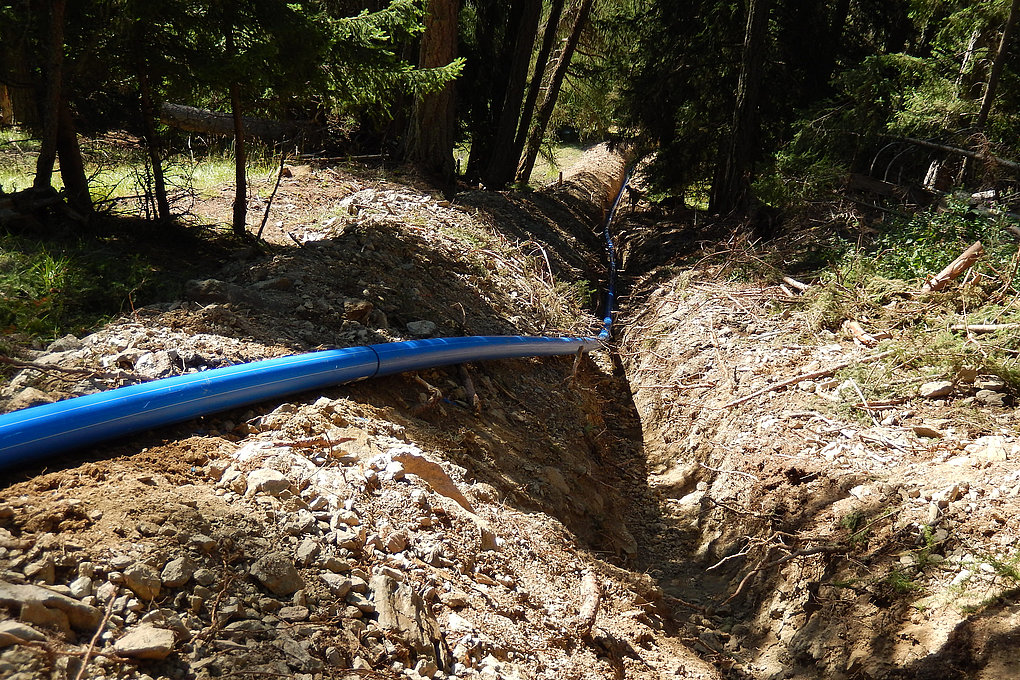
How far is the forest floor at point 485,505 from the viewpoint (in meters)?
2.01

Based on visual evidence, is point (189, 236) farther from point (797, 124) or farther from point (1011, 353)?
point (797, 124)

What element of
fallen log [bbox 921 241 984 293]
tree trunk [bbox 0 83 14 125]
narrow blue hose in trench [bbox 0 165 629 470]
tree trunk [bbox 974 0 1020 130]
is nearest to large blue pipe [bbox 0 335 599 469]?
narrow blue hose in trench [bbox 0 165 629 470]

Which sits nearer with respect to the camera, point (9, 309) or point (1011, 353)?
point (9, 309)

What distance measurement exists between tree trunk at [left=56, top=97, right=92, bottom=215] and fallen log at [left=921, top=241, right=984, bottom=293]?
645 centimetres

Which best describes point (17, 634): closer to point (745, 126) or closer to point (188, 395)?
point (188, 395)

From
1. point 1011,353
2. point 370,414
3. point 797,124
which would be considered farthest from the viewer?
point 797,124

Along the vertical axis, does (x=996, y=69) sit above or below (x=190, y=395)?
above

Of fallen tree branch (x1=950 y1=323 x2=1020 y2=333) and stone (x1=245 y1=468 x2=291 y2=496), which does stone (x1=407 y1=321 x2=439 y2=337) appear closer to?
stone (x1=245 y1=468 x2=291 y2=496)

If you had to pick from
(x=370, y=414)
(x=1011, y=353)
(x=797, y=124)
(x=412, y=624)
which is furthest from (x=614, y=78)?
(x=412, y=624)

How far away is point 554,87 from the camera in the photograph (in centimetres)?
1284

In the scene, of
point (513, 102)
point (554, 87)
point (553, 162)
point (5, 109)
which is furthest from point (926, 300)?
point (553, 162)

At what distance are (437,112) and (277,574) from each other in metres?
7.57

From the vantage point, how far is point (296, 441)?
2.86 meters

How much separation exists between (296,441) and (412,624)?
3.23ft
